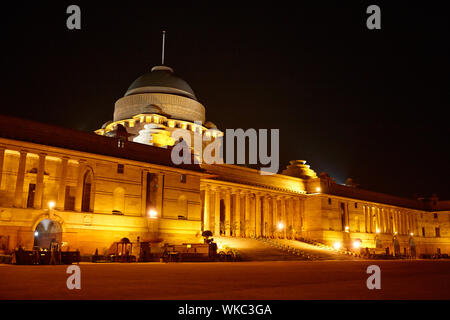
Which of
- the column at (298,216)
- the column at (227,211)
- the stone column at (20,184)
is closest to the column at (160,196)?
the column at (227,211)

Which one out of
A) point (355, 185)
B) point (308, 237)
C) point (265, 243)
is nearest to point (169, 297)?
A: point (265, 243)

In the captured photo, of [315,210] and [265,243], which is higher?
[315,210]

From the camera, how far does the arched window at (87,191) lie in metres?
39.9

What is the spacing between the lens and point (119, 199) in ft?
136

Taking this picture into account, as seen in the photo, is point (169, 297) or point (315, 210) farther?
point (315, 210)

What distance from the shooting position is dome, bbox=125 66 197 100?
239 feet

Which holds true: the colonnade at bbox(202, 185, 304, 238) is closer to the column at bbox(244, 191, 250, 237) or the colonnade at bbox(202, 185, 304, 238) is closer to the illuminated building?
the column at bbox(244, 191, 250, 237)

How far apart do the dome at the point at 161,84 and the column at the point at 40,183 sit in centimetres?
3707

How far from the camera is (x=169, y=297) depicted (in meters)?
7.47

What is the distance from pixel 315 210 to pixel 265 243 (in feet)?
60.7

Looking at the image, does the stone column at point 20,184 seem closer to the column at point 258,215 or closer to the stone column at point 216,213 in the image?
the stone column at point 216,213
